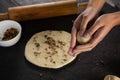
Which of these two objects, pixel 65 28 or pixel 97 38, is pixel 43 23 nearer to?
pixel 65 28

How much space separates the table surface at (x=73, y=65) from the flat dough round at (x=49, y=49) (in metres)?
0.02

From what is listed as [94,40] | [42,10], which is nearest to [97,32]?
[94,40]

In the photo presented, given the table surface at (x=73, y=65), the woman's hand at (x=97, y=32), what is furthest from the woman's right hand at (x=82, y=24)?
the table surface at (x=73, y=65)

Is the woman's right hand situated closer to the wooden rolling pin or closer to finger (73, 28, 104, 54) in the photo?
finger (73, 28, 104, 54)

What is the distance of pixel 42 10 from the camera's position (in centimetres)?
118

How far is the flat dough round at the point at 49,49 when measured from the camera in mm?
1051

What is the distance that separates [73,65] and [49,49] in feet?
0.46

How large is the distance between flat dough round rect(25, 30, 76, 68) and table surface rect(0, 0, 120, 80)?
0.9 inches

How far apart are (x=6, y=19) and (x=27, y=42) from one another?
7.6 inches

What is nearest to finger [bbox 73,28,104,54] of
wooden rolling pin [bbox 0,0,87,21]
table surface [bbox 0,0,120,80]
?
table surface [bbox 0,0,120,80]

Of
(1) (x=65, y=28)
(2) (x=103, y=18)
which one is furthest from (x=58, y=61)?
(2) (x=103, y=18)

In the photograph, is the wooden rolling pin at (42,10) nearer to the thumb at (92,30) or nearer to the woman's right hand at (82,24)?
the woman's right hand at (82,24)

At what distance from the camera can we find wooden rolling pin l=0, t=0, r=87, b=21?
1174 mm

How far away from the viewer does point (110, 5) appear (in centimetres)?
125
